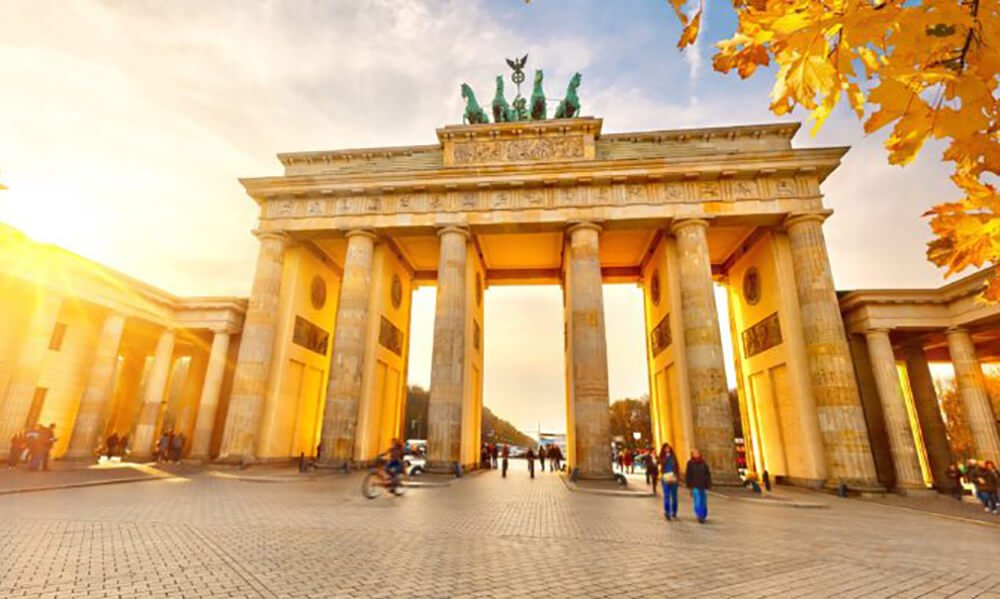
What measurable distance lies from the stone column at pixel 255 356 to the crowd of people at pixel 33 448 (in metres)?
5.53

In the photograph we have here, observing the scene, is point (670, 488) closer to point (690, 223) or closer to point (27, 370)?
point (690, 223)

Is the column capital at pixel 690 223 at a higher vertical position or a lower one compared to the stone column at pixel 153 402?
higher

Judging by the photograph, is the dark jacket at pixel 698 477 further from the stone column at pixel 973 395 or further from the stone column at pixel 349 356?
the stone column at pixel 973 395

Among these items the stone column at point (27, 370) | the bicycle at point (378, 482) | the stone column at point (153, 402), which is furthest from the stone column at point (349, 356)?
the stone column at point (27, 370)

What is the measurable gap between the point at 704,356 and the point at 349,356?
1538 cm

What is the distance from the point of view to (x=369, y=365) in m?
20.9

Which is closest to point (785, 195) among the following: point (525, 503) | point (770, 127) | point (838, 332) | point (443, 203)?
point (770, 127)

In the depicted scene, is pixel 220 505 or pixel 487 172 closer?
pixel 220 505

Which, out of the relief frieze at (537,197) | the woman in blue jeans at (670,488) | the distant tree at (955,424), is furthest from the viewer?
the distant tree at (955,424)

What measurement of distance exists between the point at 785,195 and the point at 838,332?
249 inches

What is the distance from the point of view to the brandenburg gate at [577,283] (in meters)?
17.4

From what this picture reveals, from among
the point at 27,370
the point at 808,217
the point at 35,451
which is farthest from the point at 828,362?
the point at 27,370

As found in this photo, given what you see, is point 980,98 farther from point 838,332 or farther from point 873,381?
point 873,381

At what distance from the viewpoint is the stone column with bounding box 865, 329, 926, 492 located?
635 inches
